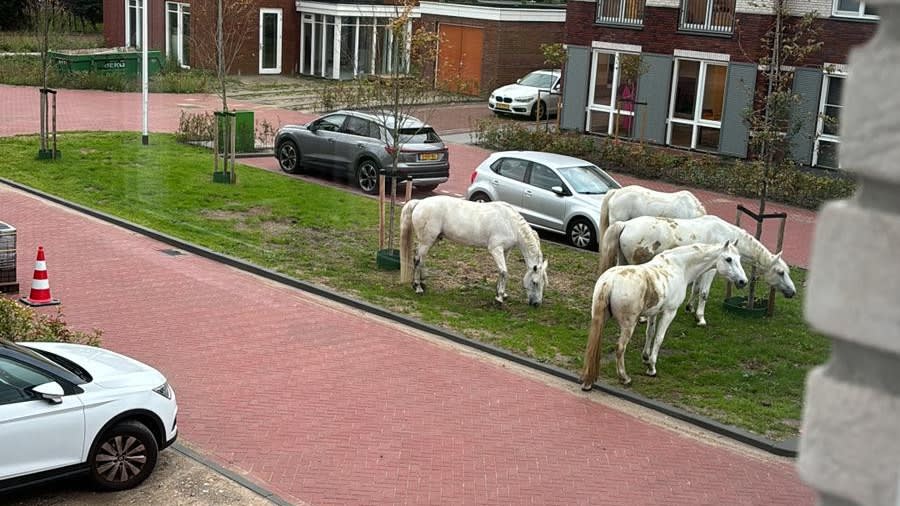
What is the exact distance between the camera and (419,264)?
1764 centimetres

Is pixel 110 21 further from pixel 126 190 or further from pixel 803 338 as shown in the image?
pixel 803 338

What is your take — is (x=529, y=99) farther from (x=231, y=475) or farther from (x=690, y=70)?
(x=231, y=475)

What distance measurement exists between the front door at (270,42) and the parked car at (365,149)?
→ 23175mm

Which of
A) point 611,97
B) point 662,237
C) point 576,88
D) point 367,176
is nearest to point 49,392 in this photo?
point 662,237

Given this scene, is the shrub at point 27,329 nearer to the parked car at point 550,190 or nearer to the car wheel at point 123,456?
the car wheel at point 123,456

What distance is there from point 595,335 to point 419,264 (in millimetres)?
4857

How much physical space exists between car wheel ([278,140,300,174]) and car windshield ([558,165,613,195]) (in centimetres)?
810

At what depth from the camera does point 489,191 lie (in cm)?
2256

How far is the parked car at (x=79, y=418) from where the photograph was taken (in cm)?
941

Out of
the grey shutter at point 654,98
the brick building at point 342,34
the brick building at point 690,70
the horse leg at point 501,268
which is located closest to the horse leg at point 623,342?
the horse leg at point 501,268

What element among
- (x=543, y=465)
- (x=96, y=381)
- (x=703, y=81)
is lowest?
(x=543, y=465)

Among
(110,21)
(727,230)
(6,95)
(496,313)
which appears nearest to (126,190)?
(496,313)

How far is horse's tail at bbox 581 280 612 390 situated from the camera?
1333 cm

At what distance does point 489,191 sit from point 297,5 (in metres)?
30.4
